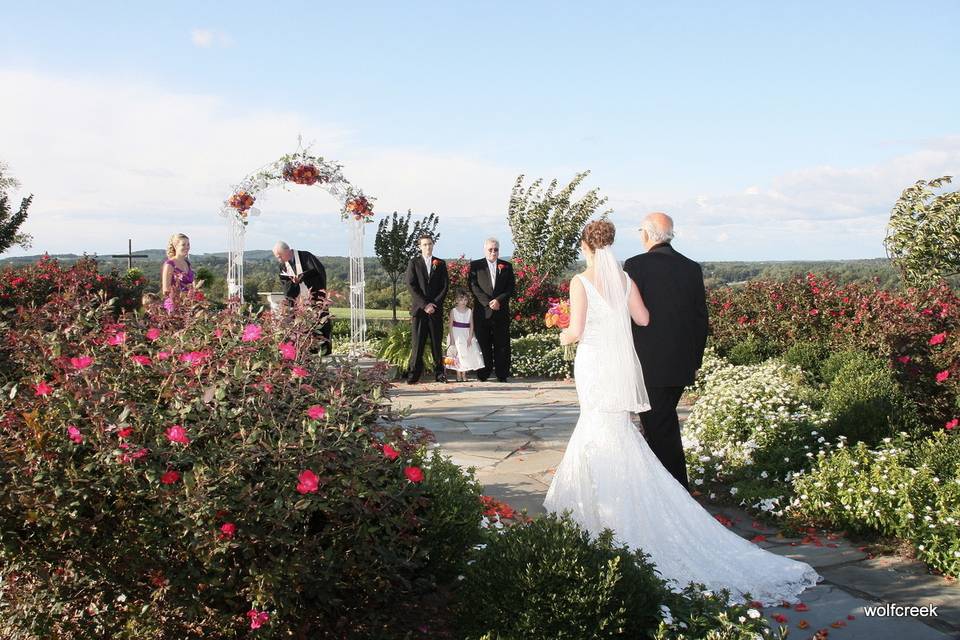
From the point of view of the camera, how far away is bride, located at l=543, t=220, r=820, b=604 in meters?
4.15

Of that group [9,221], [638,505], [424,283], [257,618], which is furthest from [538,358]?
[9,221]

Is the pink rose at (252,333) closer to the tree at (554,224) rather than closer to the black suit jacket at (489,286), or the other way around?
the black suit jacket at (489,286)

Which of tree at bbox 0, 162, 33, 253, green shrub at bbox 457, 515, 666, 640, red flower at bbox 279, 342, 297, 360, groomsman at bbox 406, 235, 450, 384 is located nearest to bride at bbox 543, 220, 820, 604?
green shrub at bbox 457, 515, 666, 640

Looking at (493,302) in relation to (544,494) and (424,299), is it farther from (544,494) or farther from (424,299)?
(544,494)

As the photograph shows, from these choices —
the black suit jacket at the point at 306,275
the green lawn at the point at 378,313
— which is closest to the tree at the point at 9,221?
the green lawn at the point at 378,313

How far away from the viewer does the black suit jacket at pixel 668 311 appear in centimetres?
491

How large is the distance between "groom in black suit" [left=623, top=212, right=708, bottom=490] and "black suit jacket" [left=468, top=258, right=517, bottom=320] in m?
6.68

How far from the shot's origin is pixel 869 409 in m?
6.13

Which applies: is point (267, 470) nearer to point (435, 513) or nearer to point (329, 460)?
point (329, 460)

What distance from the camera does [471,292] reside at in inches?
473

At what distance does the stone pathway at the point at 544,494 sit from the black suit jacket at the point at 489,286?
5.26 ft

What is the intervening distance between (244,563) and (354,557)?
0.38m

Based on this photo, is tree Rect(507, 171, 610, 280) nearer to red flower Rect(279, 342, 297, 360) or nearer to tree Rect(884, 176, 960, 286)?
tree Rect(884, 176, 960, 286)

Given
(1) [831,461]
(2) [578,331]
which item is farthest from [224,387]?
(1) [831,461]
